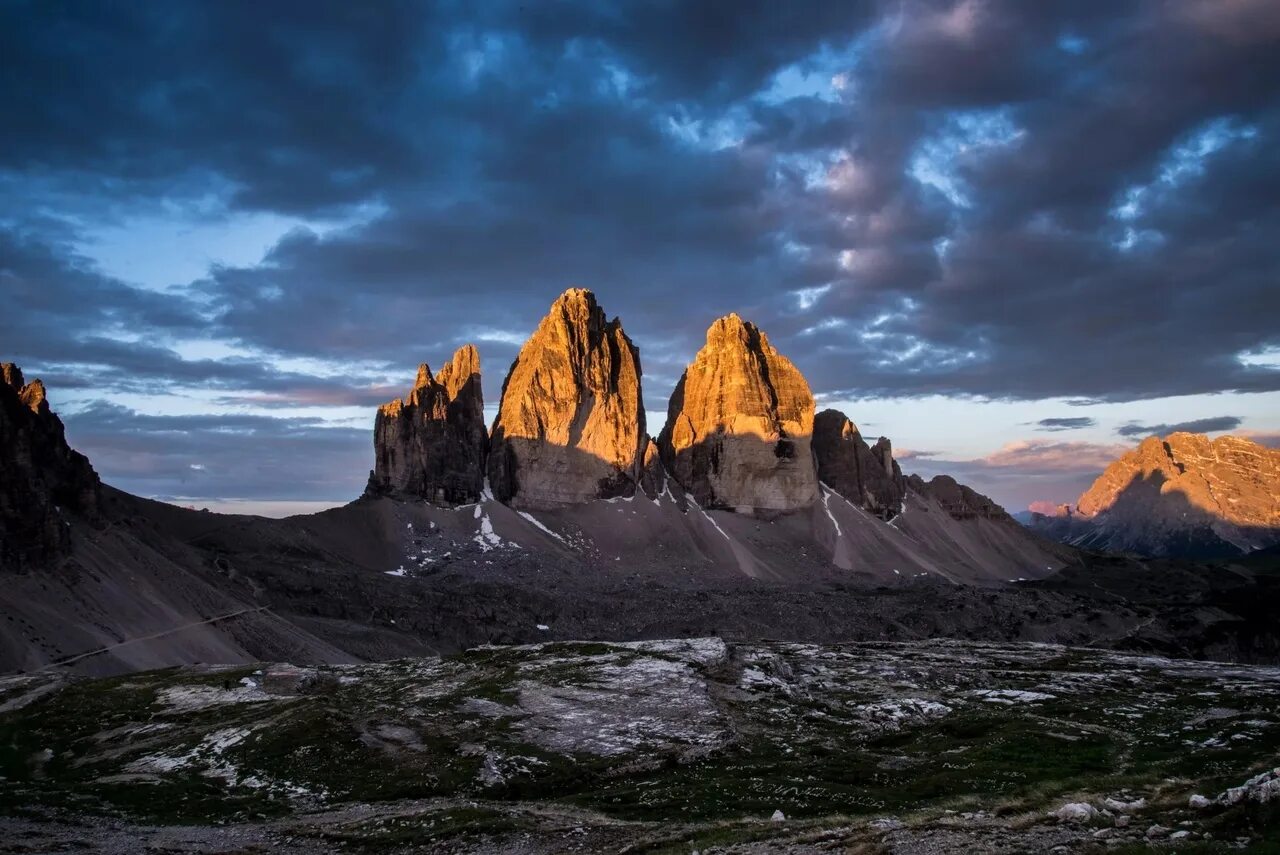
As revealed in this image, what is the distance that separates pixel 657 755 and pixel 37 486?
104170 millimetres

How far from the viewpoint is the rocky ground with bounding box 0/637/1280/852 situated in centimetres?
3259

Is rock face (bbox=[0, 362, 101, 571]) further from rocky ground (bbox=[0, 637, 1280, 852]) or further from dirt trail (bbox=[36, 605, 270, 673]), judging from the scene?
rocky ground (bbox=[0, 637, 1280, 852])

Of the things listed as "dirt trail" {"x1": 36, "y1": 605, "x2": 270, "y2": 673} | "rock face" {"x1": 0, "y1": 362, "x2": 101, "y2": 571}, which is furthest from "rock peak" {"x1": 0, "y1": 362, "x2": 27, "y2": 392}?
"dirt trail" {"x1": 36, "y1": 605, "x2": 270, "y2": 673}

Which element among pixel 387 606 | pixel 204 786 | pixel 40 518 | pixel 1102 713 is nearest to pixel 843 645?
pixel 1102 713

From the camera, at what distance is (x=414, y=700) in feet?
240

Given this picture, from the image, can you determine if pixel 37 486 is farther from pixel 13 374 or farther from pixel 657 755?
pixel 657 755

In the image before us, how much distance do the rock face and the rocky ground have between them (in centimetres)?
2988

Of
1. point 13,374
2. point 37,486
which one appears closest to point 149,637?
point 37,486

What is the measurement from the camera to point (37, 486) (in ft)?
389

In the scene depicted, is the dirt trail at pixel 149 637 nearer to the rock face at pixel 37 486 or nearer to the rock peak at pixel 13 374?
the rock face at pixel 37 486

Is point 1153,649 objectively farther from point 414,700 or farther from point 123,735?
point 123,735

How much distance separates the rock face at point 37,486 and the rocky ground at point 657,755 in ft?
98.0

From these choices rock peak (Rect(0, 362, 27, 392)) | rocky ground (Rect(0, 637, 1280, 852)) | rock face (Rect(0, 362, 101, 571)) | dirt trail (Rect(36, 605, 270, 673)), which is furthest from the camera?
rock peak (Rect(0, 362, 27, 392))

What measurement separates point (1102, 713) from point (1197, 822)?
38.0 meters
